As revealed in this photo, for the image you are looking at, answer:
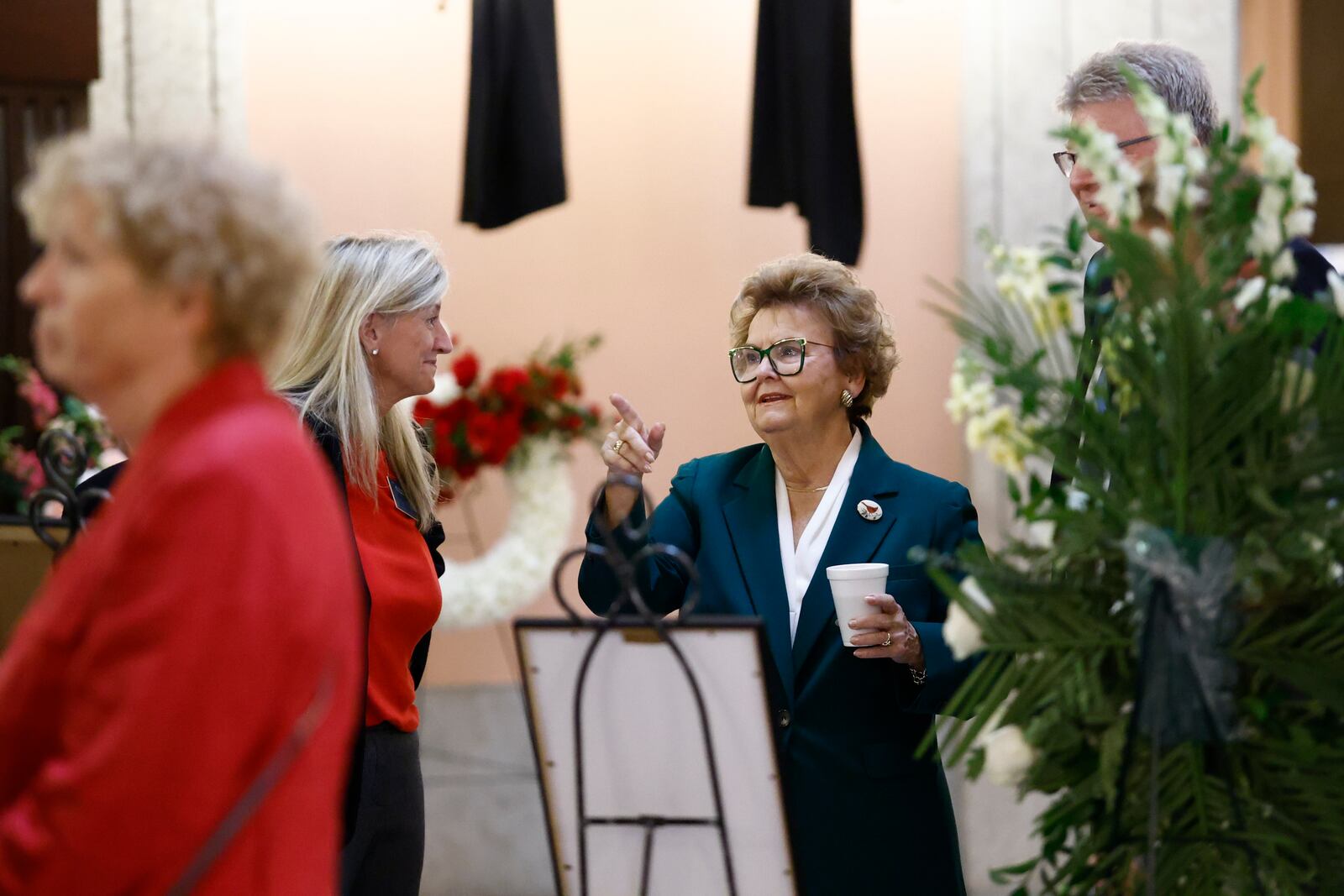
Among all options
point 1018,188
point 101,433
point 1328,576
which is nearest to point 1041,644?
point 1328,576

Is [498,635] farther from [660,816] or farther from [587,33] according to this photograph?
[660,816]

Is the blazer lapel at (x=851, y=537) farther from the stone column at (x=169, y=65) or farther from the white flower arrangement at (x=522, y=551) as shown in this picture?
the stone column at (x=169, y=65)

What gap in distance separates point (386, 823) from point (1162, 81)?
1.55 metres

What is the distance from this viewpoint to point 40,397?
3.36m

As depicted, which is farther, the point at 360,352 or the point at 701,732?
the point at 360,352

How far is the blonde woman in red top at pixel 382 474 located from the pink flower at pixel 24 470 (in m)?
1.42

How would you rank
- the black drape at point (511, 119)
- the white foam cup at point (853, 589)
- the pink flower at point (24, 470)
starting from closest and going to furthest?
the white foam cup at point (853, 589), the pink flower at point (24, 470), the black drape at point (511, 119)

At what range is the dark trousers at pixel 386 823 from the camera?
212 cm

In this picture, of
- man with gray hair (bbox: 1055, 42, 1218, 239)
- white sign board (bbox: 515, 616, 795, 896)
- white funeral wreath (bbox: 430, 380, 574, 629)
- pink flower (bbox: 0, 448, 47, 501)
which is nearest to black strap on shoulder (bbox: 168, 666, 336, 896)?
white sign board (bbox: 515, 616, 795, 896)

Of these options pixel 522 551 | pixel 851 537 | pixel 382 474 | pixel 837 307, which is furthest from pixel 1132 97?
pixel 522 551

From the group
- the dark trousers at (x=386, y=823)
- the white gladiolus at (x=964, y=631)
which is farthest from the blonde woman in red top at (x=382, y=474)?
the white gladiolus at (x=964, y=631)

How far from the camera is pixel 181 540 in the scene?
3.15 feet

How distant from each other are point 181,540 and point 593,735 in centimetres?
66

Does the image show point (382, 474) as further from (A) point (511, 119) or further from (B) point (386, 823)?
(A) point (511, 119)
